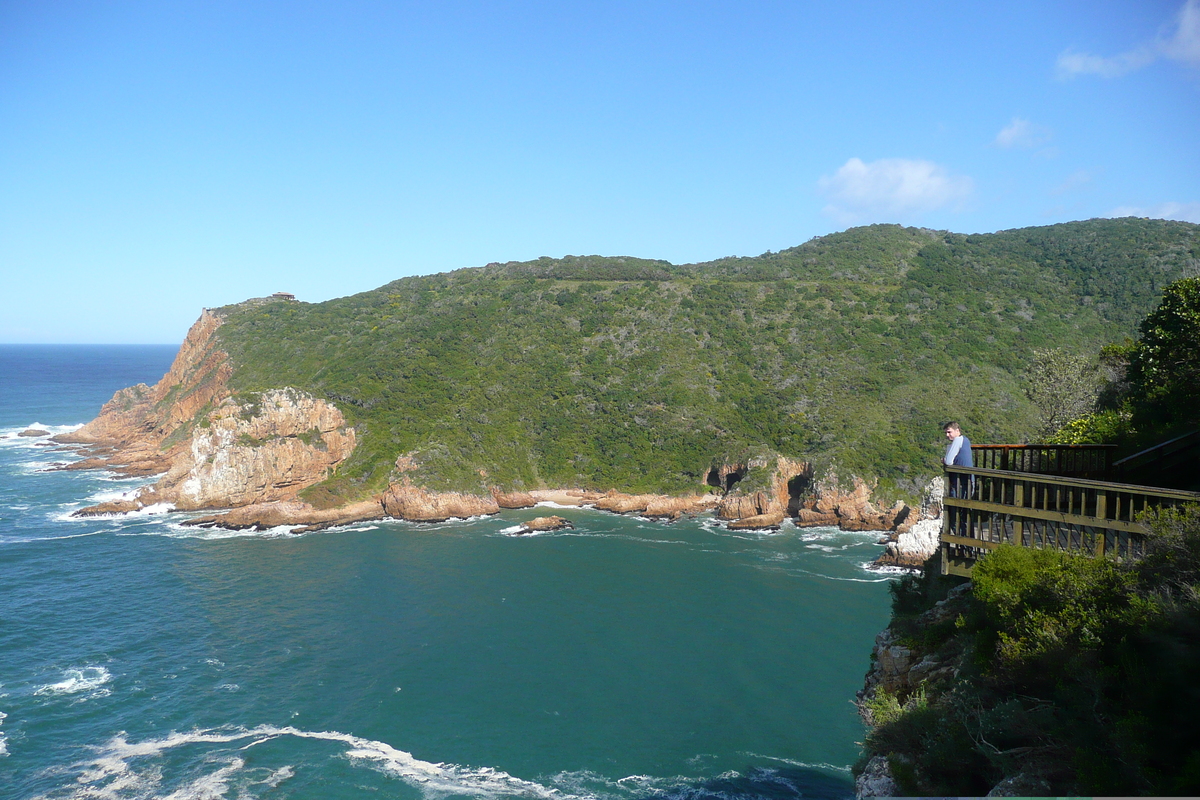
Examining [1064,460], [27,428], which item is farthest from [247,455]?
[27,428]

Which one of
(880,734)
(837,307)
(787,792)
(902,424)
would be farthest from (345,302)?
(880,734)

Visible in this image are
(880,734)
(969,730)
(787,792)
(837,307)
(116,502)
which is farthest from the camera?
(837,307)

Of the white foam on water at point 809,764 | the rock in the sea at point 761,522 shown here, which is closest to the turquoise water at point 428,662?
the white foam on water at point 809,764

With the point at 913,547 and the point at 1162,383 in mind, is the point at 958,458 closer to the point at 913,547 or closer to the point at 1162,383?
the point at 1162,383

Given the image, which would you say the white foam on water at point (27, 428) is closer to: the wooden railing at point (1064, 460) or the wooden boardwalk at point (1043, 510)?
the wooden boardwalk at point (1043, 510)

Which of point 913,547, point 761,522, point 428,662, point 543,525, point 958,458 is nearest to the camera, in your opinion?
point 958,458

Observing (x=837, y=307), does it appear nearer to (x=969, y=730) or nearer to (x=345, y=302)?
(x=345, y=302)

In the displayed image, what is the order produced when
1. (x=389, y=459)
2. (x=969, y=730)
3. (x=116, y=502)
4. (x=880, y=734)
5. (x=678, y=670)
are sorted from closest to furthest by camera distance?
(x=969, y=730) < (x=880, y=734) < (x=678, y=670) < (x=116, y=502) < (x=389, y=459)
